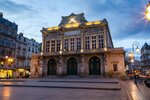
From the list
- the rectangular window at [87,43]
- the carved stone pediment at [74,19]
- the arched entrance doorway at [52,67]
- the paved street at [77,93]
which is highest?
the carved stone pediment at [74,19]

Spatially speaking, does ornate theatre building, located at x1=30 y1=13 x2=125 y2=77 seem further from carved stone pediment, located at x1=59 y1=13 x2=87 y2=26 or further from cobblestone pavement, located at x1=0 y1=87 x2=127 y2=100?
cobblestone pavement, located at x1=0 y1=87 x2=127 y2=100


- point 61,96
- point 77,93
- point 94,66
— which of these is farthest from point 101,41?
point 61,96

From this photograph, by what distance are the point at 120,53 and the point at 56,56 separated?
16221 millimetres

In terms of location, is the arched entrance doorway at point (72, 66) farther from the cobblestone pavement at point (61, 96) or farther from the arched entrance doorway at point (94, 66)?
the cobblestone pavement at point (61, 96)

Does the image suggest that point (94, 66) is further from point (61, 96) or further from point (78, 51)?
point (61, 96)

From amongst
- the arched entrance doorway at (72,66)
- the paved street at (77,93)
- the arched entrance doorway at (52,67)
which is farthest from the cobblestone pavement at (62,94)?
the arched entrance doorway at (52,67)

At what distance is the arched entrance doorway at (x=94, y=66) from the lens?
37.6 metres

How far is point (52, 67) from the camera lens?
42.2m

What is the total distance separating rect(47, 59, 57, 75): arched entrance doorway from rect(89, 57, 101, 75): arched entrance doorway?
9831 millimetres

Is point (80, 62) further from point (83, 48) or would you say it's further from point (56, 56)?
point (56, 56)

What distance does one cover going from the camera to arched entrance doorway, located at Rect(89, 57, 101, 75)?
37.6 meters

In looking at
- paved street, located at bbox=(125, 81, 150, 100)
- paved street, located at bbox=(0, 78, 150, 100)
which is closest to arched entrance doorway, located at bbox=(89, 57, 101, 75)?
paved street, located at bbox=(0, 78, 150, 100)

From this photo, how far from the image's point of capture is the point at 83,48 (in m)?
39.5

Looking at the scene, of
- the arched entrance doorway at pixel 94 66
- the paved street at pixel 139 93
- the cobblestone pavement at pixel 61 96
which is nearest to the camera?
the cobblestone pavement at pixel 61 96
